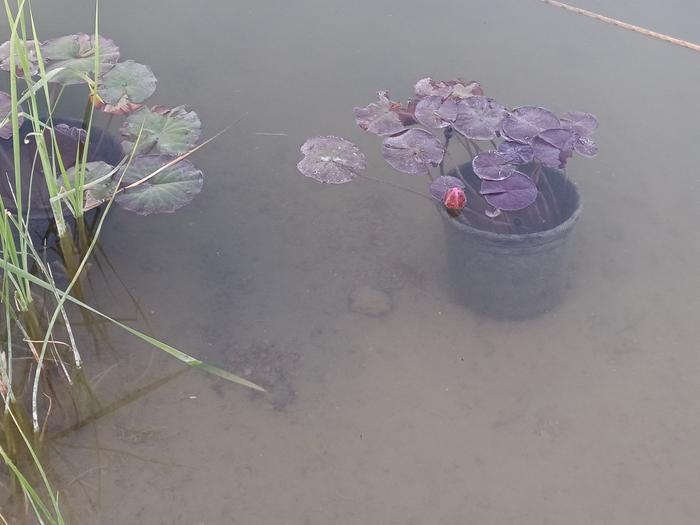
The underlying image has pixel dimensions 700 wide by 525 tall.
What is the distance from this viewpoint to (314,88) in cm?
279

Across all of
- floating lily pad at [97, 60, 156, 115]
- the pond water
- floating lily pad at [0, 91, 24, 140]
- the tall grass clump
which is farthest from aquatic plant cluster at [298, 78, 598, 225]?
floating lily pad at [0, 91, 24, 140]

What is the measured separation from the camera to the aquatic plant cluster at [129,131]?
2.06 m

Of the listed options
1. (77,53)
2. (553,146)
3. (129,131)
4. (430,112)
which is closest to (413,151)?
(430,112)

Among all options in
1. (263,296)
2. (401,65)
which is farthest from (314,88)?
(263,296)

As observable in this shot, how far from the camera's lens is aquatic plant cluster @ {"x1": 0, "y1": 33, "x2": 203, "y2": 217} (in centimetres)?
206

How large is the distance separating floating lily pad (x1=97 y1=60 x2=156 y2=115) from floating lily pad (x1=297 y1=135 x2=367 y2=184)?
1.78ft

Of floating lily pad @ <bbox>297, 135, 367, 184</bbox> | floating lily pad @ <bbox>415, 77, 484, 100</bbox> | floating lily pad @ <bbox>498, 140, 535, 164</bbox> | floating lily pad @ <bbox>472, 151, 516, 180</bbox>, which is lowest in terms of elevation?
floating lily pad @ <bbox>297, 135, 367, 184</bbox>

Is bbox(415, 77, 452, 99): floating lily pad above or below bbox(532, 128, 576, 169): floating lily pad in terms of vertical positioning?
above

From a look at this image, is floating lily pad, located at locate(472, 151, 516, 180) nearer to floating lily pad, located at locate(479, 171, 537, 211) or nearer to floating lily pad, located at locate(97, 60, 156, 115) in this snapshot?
floating lily pad, located at locate(479, 171, 537, 211)

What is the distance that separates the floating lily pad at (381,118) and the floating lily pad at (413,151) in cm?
4

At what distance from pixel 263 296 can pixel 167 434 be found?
1.64ft

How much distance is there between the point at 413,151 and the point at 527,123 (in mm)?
322

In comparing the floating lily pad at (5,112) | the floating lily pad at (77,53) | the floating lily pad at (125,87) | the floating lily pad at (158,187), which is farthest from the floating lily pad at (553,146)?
the floating lily pad at (5,112)

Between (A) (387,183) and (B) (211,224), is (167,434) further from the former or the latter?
(A) (387,183)
